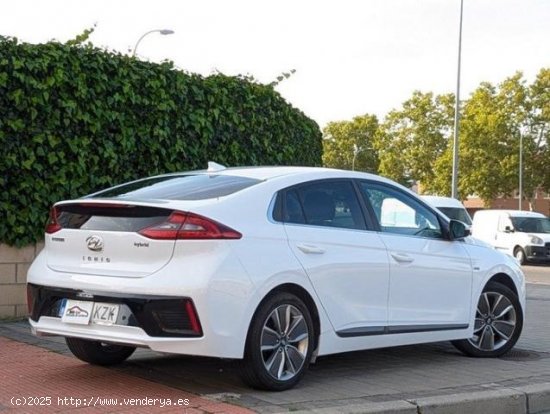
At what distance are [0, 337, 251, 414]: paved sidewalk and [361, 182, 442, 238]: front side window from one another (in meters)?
2.26

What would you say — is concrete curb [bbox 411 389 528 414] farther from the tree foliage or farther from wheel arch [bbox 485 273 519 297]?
the tree foliage

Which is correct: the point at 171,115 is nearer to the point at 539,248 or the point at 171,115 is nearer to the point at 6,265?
the point at 6,265

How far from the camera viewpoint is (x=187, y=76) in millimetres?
9898

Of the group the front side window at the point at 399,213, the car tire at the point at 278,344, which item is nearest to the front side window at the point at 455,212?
the front side window at the point at 399,213

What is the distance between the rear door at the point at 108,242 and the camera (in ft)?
17.9

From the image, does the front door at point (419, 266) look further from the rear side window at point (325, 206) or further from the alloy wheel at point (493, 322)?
the alloy wheel at point (493, 322)

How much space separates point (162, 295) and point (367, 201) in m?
2.15

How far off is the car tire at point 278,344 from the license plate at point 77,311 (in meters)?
1.06

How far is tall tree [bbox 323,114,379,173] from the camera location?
104 meters

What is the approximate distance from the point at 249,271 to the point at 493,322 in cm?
318

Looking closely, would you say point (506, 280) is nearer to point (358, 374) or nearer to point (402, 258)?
point (402, 258)

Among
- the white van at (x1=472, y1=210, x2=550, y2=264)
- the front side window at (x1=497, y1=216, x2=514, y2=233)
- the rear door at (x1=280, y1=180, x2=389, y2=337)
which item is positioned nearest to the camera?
the rear door at (x1=280, y1=180, x2=389, y2=337)

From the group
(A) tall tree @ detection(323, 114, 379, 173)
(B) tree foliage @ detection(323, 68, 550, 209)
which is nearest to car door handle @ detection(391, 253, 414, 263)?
(B) tree foliage @ detection(323, 68, 550, 209)

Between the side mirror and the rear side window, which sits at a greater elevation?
the rear side window
